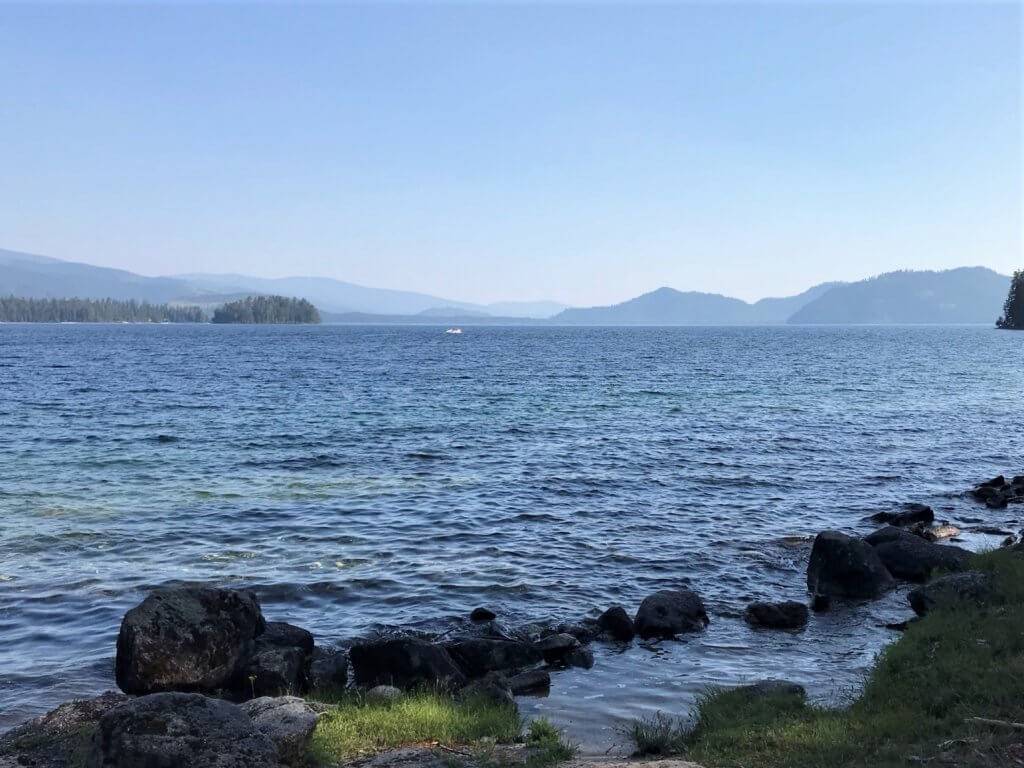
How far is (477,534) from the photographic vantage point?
2430 centimetres

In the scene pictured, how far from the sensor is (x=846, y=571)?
19.5 meters

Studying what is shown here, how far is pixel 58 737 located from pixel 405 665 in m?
5.36

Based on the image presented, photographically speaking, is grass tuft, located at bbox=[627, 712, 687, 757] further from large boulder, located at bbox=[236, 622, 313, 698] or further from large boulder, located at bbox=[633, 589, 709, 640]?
large boulder, located at bbox=[236, 622, 313, 698]

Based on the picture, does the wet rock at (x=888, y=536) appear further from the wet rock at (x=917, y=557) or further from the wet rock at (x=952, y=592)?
the wet rock at (x=952, y=592)

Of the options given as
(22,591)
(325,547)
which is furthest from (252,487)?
(22,591)

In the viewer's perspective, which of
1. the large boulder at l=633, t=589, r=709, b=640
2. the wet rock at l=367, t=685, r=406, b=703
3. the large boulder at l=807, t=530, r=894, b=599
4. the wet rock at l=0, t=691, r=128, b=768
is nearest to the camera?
the wet rock at l=0, t=691, r=128, b=768

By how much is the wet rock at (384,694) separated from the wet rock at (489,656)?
6.27 feet

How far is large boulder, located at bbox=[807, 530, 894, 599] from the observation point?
765 inches

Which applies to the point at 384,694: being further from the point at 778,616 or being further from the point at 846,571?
the point at 846,571

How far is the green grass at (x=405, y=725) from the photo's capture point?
10.9m

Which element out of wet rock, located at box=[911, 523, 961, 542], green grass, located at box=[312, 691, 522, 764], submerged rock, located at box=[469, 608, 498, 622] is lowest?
submerged rock, located at box=[469, 608, 498, 622]

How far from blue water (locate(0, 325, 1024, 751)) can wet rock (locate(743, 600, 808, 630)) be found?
1.20ft

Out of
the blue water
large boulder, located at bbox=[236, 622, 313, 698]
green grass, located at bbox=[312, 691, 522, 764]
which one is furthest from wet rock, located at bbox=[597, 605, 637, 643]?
large boulder, located at bbox=[236, 622, 313, 698]

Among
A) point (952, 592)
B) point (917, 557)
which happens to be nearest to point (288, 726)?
point (952, 592)
